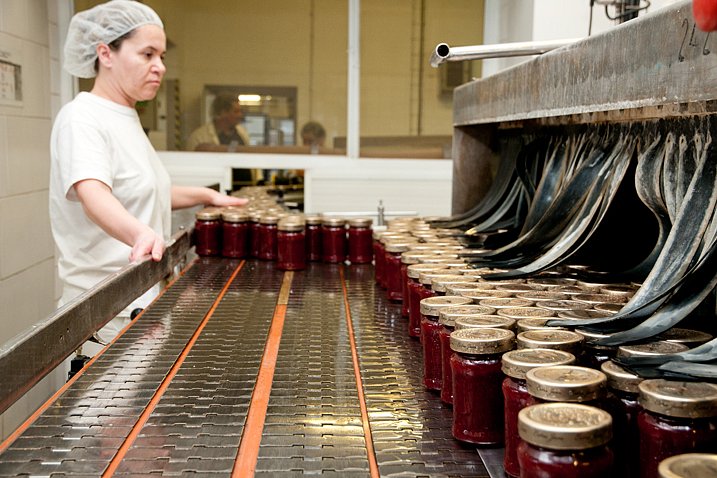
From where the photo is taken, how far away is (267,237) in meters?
2.63

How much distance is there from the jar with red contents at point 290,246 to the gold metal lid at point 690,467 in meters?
1.89

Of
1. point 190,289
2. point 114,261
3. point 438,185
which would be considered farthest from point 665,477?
point 438,185

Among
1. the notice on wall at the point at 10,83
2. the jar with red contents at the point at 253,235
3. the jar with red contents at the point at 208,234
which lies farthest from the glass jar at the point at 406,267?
the notice on wall at the point at 10,83

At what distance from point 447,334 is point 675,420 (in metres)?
0.46

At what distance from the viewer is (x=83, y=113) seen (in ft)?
8.07

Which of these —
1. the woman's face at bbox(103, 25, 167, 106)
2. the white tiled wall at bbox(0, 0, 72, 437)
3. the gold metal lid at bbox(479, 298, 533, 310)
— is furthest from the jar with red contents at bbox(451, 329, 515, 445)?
the white tiled wall at bbox(0, 0, 72, 437)

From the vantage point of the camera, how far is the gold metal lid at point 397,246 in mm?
1986

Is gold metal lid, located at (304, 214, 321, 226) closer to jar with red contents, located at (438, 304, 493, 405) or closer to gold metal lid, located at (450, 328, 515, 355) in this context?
jar with red contents, located at (438, 304, 493, 405)

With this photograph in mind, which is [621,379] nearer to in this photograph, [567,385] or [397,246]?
[567,385]

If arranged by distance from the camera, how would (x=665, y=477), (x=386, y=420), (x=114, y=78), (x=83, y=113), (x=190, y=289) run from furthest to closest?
(x=114, y=78)
(x=83, y=113)
(x=190, y=289)
(x=386, y=420)
(x=665, y=477)

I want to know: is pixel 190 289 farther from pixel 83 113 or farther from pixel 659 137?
pixel 659 137

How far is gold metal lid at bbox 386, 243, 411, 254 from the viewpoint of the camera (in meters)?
1.99

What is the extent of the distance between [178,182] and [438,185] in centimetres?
183

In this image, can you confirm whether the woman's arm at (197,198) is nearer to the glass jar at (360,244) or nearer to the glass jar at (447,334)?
the glass jar at (360,244)
